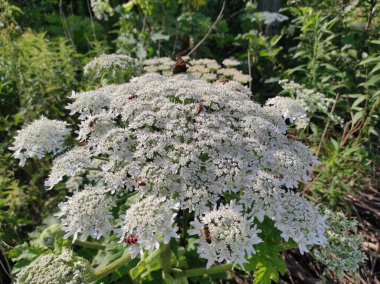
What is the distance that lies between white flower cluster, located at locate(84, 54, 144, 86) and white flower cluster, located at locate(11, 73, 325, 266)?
2.72 ft

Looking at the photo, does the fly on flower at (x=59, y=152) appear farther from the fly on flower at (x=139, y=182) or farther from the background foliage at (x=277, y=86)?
the background foliage at (x=277, y=86)

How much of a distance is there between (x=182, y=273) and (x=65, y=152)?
4.78 ft

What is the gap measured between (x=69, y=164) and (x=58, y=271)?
2.73 ft

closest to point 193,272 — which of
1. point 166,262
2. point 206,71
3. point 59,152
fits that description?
point 166,262

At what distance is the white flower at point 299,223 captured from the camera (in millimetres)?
2840

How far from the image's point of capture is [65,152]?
11.3ft

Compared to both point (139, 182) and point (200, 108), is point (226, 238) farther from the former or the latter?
point (200, 108)

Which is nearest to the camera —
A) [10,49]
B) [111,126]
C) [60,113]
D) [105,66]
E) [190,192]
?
[190,192]

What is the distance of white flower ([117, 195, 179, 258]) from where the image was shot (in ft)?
8.74

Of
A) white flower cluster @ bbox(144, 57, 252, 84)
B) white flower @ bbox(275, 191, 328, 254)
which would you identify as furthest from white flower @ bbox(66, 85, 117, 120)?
white flower @ bbox(275, 191, 328, 254)

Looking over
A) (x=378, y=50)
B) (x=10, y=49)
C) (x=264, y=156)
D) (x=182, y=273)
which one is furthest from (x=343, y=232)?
(x=10, y=49)

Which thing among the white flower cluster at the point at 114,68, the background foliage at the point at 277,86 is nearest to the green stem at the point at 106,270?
the background foliage at the point at 277,86

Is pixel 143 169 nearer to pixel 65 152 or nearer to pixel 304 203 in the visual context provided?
pixel 65 152

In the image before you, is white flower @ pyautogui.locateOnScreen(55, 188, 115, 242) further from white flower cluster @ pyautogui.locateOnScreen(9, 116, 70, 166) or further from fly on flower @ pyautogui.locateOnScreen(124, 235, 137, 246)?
white flower cluster @ pyautogui.locateOnScreen(9, 116, 70, 166)
